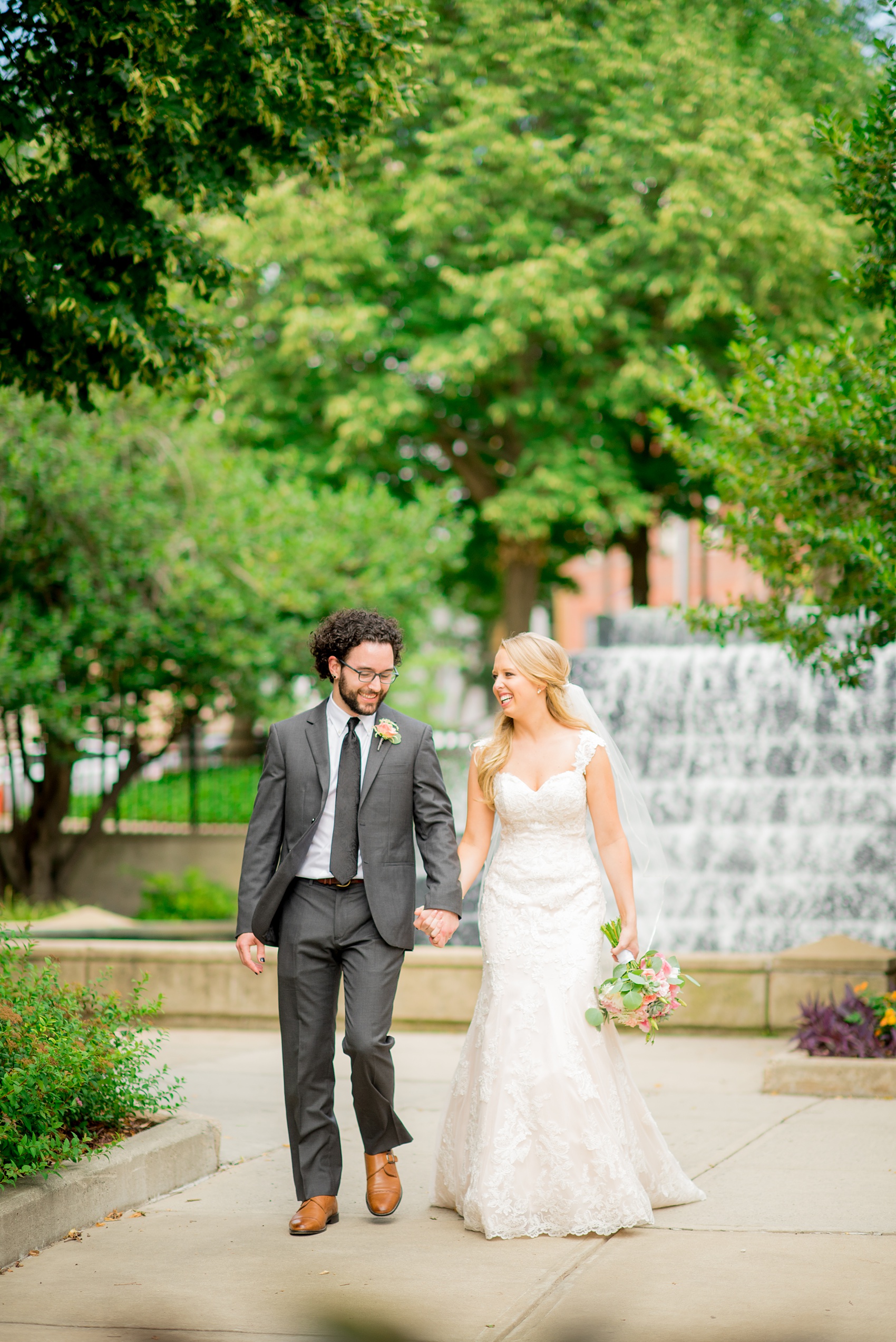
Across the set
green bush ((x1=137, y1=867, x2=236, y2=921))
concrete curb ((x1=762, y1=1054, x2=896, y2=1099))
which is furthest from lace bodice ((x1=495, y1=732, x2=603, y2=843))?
green bush ((x1=137, y1=867, x2=236, y2=921))

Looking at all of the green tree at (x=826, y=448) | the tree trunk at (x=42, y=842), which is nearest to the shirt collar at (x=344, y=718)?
the green tree at (x=826, y=448)

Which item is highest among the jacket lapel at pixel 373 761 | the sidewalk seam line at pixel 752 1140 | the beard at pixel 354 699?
the beard at pixel 354 699

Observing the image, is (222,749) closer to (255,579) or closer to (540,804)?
(255,579)

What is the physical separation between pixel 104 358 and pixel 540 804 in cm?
363

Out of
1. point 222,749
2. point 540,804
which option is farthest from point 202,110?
point 222,749

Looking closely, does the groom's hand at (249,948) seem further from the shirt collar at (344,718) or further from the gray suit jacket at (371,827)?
the shirt collar at (344,718)

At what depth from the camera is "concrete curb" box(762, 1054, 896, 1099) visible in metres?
7.51

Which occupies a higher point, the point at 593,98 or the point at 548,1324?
the point at 593,98

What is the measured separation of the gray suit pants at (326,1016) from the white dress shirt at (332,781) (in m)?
0.06

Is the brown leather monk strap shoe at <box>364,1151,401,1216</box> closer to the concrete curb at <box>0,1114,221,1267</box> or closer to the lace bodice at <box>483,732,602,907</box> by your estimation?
the concrete curb at <box>0,1114,221,1267</box>

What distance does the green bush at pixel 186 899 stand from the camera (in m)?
15.7

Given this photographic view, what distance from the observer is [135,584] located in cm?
1535

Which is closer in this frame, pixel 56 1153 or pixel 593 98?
pixel 56 1153

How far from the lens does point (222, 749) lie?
18.2m
